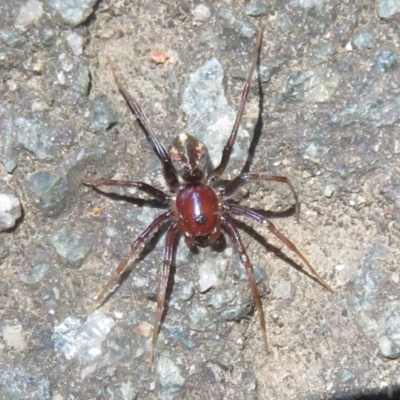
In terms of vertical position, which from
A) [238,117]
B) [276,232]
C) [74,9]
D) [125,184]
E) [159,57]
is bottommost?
[276,232]

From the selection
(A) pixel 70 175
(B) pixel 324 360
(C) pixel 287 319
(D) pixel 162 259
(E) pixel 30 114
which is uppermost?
(E) pixel 30 114

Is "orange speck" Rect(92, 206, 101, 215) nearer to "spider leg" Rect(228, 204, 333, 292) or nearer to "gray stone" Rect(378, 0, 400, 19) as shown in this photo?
"spider leg" Rect(228, 204, 333, 292)

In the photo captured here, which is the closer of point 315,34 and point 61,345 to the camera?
point 61,345

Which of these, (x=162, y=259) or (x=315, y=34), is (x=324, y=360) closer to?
(x=162, y=259)

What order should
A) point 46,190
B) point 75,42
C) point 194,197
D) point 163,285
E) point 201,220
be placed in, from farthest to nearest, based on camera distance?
1. point 194,197
2. point 201,220
3. point 75,42
4. point 46,190
5. point 163,285

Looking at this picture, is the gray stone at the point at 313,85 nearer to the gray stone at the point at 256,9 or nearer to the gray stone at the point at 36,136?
the gray stone at the point at 256,9

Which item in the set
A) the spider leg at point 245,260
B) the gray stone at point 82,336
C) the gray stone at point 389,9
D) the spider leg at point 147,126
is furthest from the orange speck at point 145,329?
the gray stone at point 389,9

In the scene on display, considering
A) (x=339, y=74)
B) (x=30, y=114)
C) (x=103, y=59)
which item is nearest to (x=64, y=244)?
(x=30, y=114)

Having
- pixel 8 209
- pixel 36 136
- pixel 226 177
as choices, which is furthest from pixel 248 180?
pixel 8 209

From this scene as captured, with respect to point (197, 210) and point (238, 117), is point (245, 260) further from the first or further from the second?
point (238, 117)
